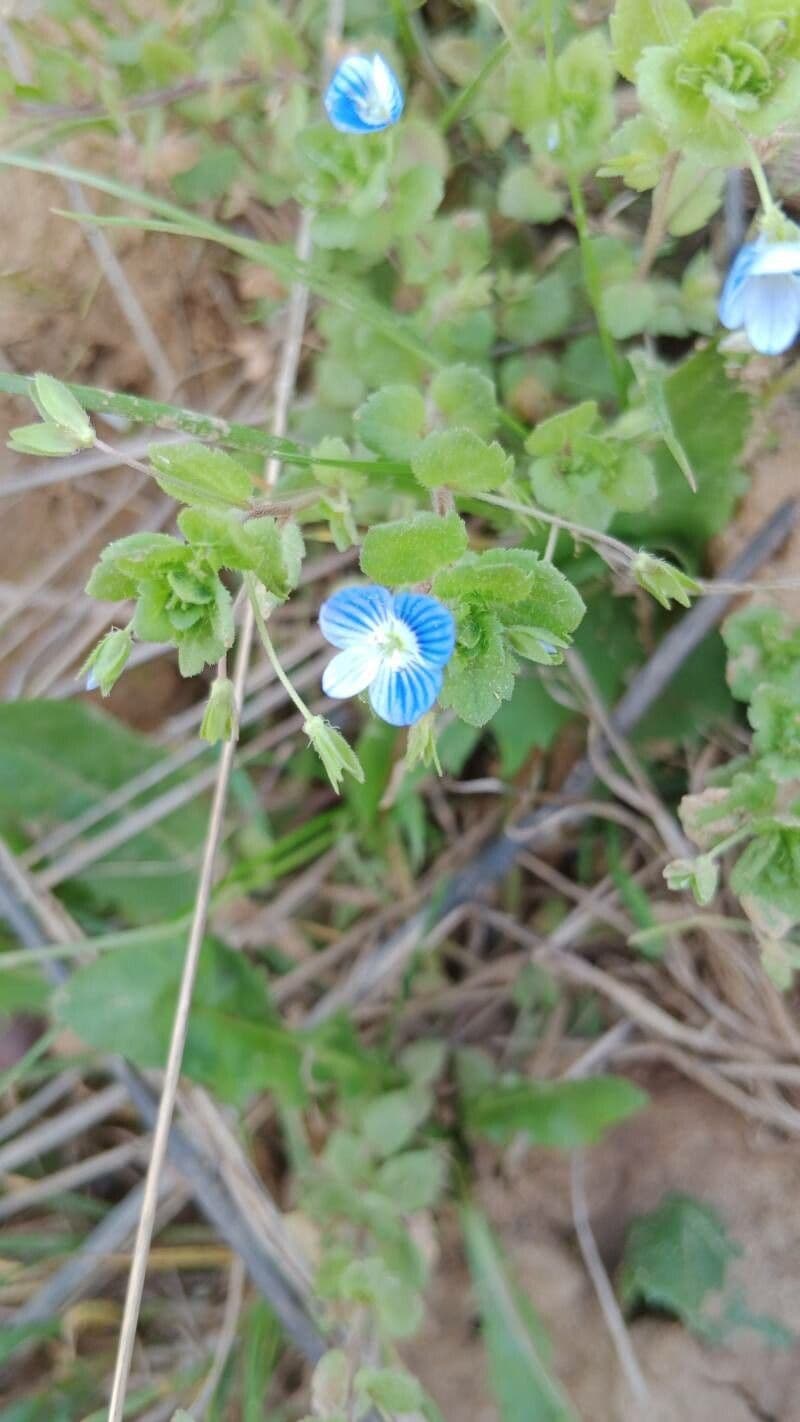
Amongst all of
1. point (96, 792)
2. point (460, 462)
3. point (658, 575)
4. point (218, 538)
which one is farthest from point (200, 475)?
point (96, 792)

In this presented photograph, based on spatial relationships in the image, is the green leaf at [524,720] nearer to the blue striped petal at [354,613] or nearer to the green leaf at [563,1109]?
the green leaf at [563,1109]

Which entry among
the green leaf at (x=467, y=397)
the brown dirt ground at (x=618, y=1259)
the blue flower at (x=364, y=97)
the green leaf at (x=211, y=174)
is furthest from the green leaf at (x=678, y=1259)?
the green leaf at (x=211, y=174)

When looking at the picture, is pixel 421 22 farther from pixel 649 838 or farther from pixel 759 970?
pixel 759 970

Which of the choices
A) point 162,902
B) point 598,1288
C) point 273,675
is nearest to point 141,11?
point 273,675

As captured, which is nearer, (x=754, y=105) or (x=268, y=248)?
(x=754, y=105)

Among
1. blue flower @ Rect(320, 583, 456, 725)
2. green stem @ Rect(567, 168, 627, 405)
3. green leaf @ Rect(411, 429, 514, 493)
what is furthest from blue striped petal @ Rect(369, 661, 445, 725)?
green stem @ Rect(567, 168, 627, 405)

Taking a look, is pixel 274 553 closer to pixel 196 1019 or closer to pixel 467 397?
pixel 467 397

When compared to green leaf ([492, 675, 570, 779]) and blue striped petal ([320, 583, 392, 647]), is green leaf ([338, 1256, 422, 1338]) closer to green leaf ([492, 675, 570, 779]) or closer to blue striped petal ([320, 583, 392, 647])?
green leaf ([492, 675, 570, 779])
